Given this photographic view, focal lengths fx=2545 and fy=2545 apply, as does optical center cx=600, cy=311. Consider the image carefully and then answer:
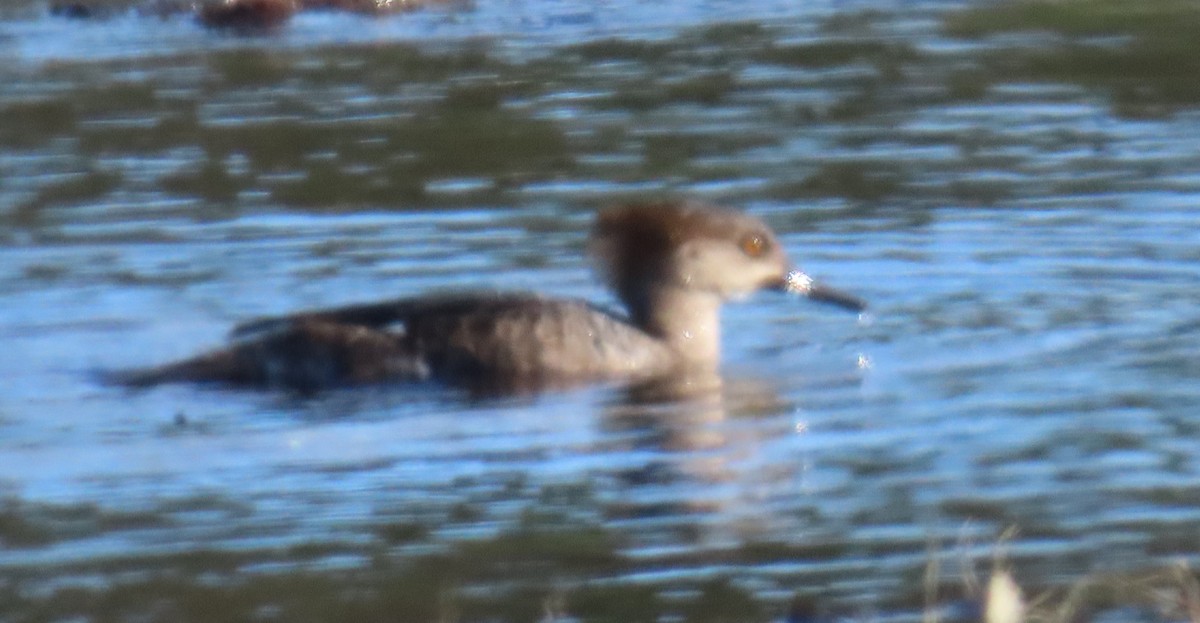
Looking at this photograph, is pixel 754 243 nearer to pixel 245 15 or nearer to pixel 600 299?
pixel 600 299

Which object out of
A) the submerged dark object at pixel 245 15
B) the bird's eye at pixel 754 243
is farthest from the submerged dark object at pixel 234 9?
the bird's eye at pixel 754 243

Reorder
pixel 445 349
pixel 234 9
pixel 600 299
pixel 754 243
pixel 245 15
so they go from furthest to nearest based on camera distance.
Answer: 1. pixel 234 9
2. pixel 245 15
3. pixel 600 299
4. pixel 754 243
5. pixel 445 349

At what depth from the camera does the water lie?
7191 mm

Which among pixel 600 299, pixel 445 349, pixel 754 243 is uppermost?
pixel 754 243

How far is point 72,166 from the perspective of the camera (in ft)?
48.6

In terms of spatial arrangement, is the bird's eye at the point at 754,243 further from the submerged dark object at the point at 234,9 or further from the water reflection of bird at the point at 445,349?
the submerged dark object at the point at 234,9

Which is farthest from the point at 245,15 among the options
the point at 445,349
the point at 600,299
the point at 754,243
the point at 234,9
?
the point at 445,349

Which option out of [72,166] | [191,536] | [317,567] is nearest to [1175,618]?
[317,567]

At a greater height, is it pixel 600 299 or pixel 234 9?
pixel 234 9

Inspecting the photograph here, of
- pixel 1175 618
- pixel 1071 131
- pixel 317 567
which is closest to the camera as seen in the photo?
pixel 1175 618

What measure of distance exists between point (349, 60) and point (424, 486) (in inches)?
433

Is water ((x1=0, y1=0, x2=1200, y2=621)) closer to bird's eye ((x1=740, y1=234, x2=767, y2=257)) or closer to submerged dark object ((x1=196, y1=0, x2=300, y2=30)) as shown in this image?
bird's eye ((x1=740, y1=234, x2=767, y2=257))

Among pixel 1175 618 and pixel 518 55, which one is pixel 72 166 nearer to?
pixel 518 55

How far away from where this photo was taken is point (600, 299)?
11992mm
